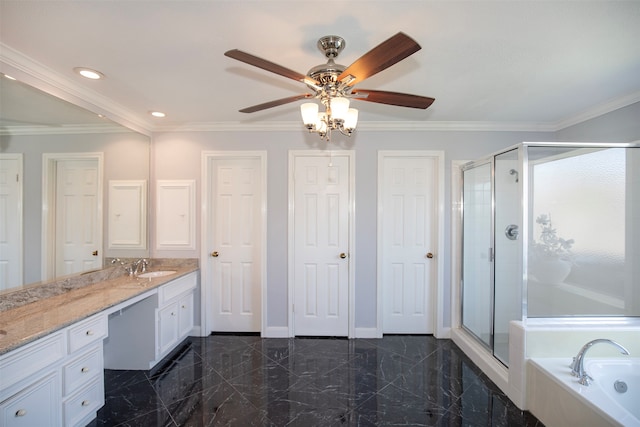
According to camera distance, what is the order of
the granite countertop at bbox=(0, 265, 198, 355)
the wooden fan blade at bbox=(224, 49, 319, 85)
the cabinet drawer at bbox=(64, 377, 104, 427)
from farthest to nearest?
the cabinet drawer at bbox=(64, 377, 104, 427), the granite countertop at bbox=(0, 265, 198, 355), the wooden fan blade at bbox=(224, 49, 319, 85)

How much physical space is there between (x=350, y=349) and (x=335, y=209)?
5.00 ft

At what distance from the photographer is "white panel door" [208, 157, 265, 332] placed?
322 centimetres

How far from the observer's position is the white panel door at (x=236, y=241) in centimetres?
322

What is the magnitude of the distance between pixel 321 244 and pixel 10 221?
8.15 ft

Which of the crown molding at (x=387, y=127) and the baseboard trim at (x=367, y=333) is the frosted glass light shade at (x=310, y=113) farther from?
the baseboard trim at (x=367, y=333)

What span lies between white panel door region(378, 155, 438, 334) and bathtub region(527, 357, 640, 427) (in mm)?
1272

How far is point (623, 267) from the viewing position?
2.27 meters

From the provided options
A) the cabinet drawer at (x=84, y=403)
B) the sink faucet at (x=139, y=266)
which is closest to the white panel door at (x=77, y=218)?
the sink faucet at (x=139, y=266)

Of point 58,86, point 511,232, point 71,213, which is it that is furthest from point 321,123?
point 71,213

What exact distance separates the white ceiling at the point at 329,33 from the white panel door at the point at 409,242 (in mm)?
837

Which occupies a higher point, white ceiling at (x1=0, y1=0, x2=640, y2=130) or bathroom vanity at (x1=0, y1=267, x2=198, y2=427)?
white ceiling at (x1=0, y1=0, x2=640, y2=130)

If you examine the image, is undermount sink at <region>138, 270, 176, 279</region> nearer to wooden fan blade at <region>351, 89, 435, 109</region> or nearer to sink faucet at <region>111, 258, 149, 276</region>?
sink faucet at <region>111, 258, 149, 276</region>

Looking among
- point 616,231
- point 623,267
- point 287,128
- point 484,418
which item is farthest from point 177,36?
point 623,267

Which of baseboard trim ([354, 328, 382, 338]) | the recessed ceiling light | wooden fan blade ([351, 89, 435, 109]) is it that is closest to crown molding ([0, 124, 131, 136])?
the recessed ceiling light
